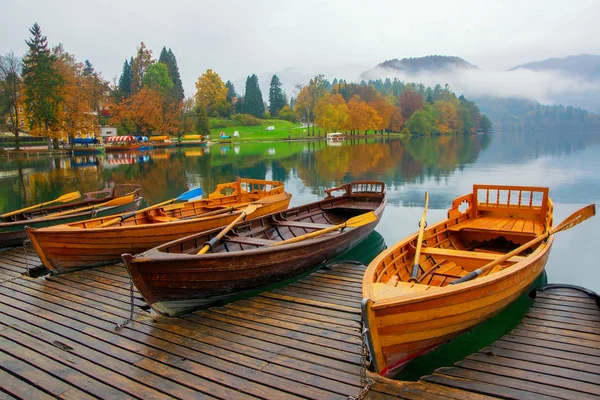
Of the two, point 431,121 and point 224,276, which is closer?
point 224,276

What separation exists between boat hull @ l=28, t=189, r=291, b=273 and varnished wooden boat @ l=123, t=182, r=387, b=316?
181 cm

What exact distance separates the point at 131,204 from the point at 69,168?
2928 centimetres

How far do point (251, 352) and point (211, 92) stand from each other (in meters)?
100

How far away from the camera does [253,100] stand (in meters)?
110

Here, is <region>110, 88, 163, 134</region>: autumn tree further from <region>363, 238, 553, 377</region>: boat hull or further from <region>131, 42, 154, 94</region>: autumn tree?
<region>363, 238, 553, 377</region>: boat hull

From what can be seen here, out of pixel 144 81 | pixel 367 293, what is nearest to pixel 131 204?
pixel 367 293

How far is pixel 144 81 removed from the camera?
8462 centimetres

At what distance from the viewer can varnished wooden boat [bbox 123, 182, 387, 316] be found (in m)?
6.14

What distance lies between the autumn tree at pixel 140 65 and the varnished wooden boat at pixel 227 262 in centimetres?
8695

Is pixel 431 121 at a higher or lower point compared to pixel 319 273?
higher

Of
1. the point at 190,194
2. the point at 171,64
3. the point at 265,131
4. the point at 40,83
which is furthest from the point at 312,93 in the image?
the point at 190,194

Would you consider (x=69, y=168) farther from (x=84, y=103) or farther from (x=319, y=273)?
(x=319, y=273)

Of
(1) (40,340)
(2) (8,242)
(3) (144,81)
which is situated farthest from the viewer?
(3) (144,81)

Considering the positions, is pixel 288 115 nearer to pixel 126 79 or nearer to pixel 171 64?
pixel 171 64
